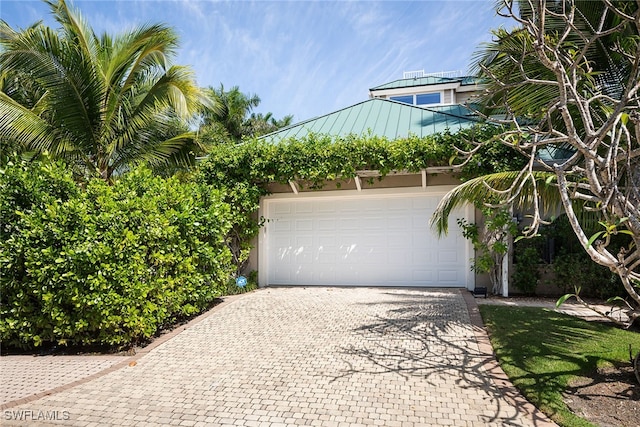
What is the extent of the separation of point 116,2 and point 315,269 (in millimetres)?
8115

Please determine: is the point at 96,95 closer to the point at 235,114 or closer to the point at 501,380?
the point at 501,380

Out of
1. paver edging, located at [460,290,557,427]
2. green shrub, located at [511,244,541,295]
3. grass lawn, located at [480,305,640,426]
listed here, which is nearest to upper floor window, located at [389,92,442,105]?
green shrub, located at [511,244,541,295]

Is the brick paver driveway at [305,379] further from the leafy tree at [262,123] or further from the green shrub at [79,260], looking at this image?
the leafy tree at [262,123]

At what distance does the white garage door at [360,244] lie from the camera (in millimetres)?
9812

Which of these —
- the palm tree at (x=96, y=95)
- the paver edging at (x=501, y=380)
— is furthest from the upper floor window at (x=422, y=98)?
the paver edging at (x=501, y=380)

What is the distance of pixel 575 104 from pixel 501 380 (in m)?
3.21

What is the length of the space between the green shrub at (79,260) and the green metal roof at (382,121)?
5.50 meters

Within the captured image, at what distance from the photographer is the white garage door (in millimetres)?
9812

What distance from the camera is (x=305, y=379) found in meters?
4.37

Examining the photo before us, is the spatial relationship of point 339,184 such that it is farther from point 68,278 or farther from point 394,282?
point 68,278

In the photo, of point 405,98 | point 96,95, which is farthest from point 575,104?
point 405,98

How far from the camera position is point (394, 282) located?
33.0 feet

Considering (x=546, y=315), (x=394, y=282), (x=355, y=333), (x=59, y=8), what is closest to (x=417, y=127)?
(x=394, y=282)

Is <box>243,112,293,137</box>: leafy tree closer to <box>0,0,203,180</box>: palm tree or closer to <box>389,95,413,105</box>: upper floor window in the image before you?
<box>389,95,413,105</box>: upper floor window
